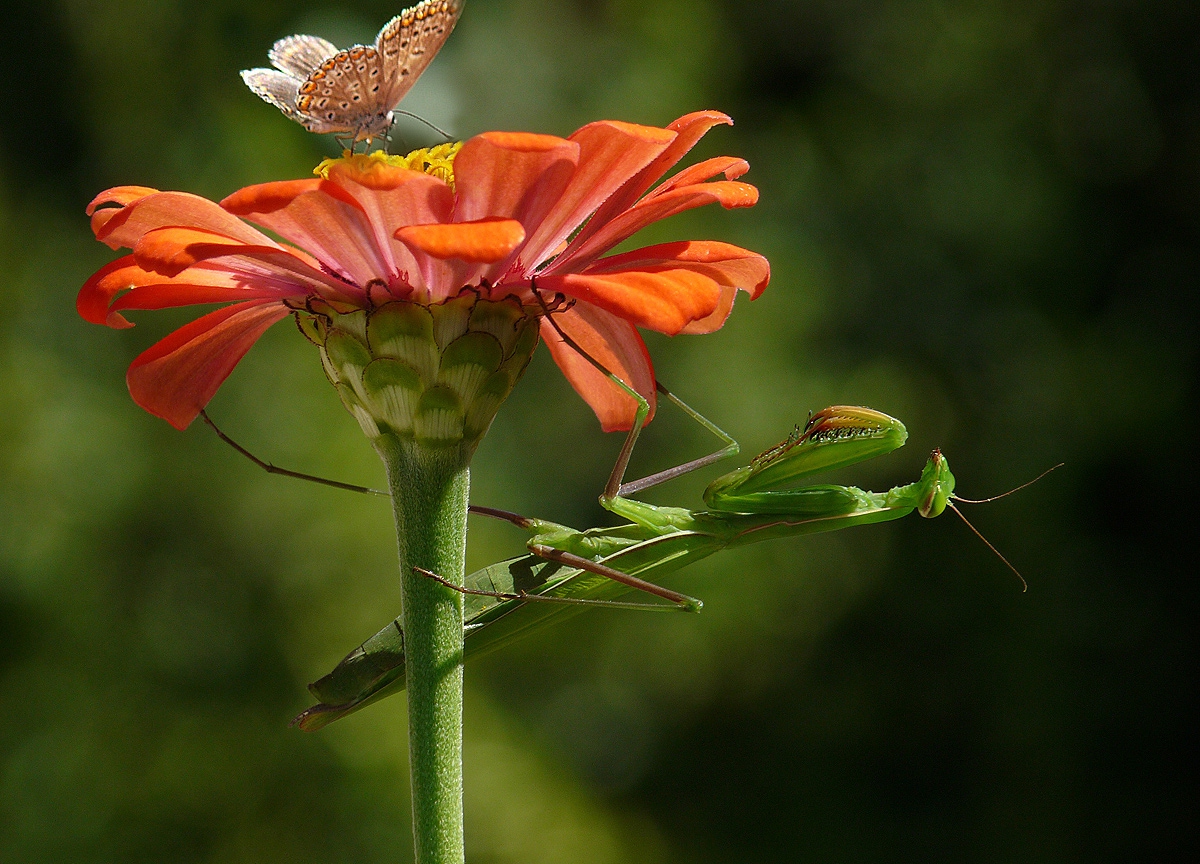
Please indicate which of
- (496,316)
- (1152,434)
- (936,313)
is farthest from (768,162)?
(496,316)

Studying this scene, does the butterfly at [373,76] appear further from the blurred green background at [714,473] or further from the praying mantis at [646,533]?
the blurred green background at [714,473]

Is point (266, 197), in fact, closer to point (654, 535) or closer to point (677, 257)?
point (677, 257)

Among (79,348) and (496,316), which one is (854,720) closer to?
(79,348)

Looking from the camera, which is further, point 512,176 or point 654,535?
point 654,535

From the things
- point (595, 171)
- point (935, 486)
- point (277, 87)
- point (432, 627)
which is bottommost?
point (432, 627)

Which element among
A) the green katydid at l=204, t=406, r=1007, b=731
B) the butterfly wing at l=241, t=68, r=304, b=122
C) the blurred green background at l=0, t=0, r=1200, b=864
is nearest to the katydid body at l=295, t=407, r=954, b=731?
the green katydid at l=204, t=406, r=1007, b=731

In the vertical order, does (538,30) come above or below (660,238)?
above

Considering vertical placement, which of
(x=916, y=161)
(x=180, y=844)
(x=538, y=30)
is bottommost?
(x=180, y=844)

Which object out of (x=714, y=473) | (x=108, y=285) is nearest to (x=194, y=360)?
(x=108, y=285)
